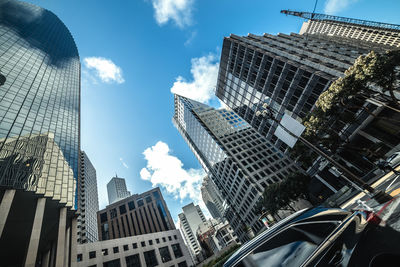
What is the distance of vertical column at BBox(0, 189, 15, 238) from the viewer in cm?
1924

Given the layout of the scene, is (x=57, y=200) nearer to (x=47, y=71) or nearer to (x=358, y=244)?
(x=358, y=244)

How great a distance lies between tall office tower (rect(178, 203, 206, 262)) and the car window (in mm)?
174362

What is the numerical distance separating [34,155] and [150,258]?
4393 centimetres

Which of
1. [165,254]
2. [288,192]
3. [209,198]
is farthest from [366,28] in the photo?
[209,198]

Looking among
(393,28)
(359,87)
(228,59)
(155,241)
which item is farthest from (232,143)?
(393,28)

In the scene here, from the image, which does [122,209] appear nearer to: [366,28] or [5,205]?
[5,205]

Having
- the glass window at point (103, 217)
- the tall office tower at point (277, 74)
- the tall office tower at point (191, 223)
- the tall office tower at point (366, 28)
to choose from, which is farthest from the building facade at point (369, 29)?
the tall office tower at point (191, 223)

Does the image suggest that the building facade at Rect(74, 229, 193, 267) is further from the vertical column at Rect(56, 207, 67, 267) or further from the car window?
the car window

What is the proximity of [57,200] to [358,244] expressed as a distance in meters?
35.5

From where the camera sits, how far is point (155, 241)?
55219mm

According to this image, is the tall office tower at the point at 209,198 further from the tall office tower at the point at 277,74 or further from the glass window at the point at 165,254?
the tall office tower at the point at 277,74

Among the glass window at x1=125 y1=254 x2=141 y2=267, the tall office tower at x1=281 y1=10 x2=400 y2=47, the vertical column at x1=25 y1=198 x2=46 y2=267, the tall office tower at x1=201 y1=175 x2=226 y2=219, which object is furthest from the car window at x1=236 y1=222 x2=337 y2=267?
the tall office tower at x1=201 y1=175 x2=226 y2=219

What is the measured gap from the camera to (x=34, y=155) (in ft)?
89.4

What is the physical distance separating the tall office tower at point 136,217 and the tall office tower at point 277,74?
60.5 m
